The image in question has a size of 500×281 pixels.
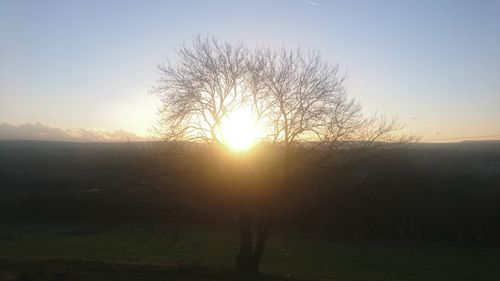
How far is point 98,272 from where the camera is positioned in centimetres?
1664

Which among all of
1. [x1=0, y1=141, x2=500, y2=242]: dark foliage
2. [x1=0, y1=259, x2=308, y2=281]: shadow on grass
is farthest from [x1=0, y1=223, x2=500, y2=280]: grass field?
[x1=0, y1=259, x2=308, y2=281]: shadow on grass

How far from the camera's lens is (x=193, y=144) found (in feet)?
69.7

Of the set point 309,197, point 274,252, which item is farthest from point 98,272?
point 274,252

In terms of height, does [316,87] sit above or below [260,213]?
above

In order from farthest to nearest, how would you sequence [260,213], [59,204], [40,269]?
[59,204]
[260,213]
[40,269]

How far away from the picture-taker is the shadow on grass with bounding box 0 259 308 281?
1492 cm

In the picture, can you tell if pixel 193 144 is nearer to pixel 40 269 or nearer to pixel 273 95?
pixel 273 95

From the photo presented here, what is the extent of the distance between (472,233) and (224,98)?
44.6 meters

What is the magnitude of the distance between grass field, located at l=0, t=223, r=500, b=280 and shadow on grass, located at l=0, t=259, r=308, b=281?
12253mm

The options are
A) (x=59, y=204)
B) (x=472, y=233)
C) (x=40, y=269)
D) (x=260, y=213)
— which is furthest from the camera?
(x=59, y=204)

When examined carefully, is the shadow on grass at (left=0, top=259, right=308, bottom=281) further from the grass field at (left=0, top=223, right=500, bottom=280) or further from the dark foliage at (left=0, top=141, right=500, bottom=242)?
the grass field at (left=0, top=223, right=500, bottom=280)

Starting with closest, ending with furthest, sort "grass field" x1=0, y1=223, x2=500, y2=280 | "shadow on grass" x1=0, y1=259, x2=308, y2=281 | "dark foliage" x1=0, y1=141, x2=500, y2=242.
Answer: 1. "shadow on grass" x1=0, y1=259, x2=308, y2=281
2. "dark foliage" x1=0, y1=141, x2=500, y2=242
3. "grass field" x1=0, y1=223, x2=500, y2=280

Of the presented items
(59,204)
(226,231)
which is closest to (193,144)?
(226,231)

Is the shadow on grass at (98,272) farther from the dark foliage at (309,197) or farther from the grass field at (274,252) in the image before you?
the grass field at (274,252)
